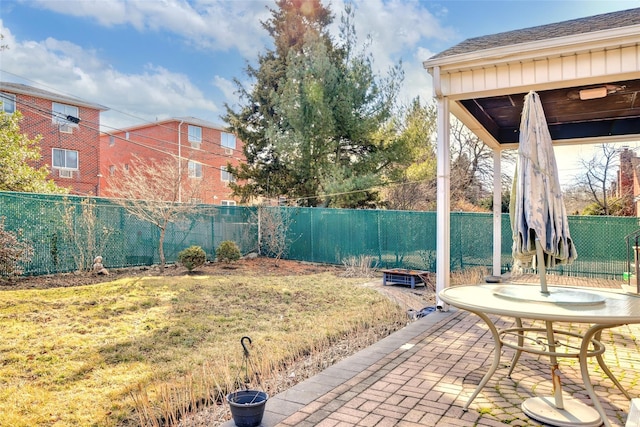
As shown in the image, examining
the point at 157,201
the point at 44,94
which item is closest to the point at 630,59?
the point at 157,201

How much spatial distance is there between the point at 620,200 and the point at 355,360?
1649cm

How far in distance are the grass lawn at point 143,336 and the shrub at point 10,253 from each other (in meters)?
1.10

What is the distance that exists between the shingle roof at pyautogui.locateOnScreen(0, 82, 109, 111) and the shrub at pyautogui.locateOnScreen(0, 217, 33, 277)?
13.6 meters

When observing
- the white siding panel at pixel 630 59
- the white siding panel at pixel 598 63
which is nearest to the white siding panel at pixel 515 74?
the white siding panel at pixel 598 63

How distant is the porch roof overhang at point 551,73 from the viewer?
4398 mm

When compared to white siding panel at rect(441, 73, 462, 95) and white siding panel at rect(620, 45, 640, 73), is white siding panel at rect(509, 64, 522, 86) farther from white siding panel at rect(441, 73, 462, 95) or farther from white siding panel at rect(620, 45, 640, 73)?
white siding panel at rect(620, 45, 640, 73)

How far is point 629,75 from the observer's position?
443 cm

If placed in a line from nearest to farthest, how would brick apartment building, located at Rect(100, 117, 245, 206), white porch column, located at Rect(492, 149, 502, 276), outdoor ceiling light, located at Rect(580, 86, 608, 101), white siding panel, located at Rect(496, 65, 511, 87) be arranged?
white siding panel, located at Rect(496, 65, 511, 87) → outdoor ceiling light, located at Rect(580, 86, 608, 101) → white porch column, located at Rect(492, 149, 502, 276) → brick apartment building, located at Rect(100, 117, 245, 206)

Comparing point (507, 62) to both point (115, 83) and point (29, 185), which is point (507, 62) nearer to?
point (29, 185)

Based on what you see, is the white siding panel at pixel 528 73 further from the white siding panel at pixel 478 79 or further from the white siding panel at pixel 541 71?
the white siding panel at pixel 478 79

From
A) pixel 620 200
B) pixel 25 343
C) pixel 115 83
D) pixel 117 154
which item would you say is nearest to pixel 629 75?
pixel 25 343

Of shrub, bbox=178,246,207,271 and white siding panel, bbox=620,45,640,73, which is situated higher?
white siding panel, bbox=620,45,640,73

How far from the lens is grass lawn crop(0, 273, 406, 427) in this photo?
3346 mm

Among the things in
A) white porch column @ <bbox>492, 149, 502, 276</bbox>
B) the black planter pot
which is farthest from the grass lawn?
white porch column @ <bbox>492, 149, 502, 276</bbox>
